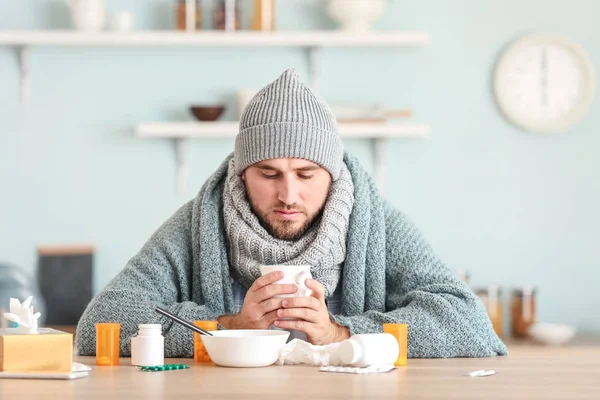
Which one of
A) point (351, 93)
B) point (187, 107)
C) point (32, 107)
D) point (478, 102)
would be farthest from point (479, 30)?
point (32, 107)

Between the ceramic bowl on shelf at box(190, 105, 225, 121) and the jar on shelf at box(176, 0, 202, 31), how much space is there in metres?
0.34

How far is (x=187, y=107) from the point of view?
4180 millimetres

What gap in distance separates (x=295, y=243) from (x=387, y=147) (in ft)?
6.70

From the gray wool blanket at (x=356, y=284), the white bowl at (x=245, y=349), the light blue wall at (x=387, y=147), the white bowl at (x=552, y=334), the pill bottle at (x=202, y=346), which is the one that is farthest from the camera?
the light blue wall at (x=387, y=147)

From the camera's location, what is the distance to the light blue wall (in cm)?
417

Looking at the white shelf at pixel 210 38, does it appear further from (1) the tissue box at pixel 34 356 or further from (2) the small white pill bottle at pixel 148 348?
(1) the tissue box at pixel 34 356

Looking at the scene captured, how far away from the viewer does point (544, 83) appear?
4.24 metres

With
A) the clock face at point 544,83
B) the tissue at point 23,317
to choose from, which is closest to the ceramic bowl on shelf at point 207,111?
the clock face at point 544,83

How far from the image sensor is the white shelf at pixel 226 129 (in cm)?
403

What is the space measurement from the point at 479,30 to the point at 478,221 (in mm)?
819

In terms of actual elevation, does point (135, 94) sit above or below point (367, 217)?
above

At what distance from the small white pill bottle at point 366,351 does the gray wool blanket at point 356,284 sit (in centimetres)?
35

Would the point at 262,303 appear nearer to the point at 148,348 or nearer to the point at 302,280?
the point at 302,280

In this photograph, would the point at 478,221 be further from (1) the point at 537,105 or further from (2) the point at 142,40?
(2) the point at 142,40
